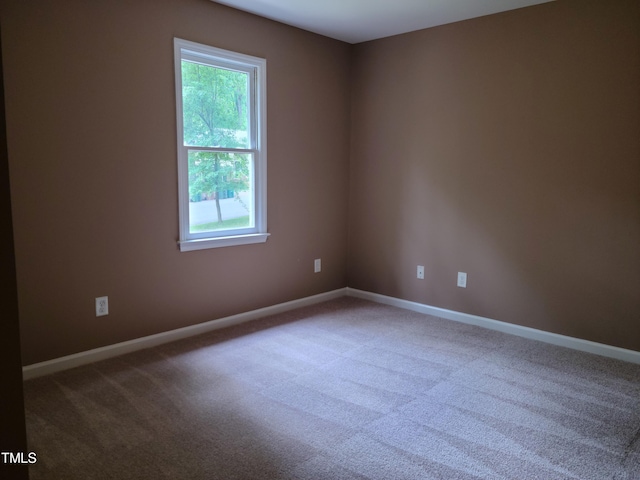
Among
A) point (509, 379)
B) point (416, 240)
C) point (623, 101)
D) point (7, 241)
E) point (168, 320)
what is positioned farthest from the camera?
point (416, 240)

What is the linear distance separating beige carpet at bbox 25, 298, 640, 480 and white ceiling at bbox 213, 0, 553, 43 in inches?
96.0

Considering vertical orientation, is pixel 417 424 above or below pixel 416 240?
below

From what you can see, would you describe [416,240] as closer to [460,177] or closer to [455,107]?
[460,177]

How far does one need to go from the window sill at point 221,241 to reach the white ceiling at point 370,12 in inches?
68.2

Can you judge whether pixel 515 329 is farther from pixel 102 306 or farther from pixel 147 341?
pixel 102 306

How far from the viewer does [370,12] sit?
3621 mm

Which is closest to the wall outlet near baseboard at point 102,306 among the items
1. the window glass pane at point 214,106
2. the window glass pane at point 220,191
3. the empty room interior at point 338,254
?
the empty room interior at point 338,254

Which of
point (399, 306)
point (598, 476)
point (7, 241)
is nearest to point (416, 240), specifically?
point (399, 306)

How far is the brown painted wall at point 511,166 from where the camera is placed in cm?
322

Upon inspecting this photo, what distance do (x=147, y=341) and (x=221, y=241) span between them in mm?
899

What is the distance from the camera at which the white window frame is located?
338 centimetres

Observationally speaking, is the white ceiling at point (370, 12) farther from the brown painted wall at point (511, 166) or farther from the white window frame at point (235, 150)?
the white window frame at point (235, 150)

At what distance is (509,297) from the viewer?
3.78 m

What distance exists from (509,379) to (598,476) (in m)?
0.94
